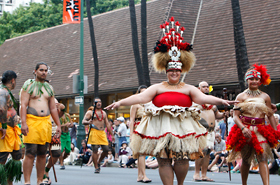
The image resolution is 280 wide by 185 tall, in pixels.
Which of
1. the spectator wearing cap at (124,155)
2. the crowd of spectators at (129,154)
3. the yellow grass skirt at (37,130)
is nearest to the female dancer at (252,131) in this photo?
the yellow grass skirt at (37,130)

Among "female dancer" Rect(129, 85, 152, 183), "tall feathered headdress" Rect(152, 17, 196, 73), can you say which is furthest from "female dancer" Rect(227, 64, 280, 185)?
"female dancer" Rect(129, 85, 152, 183)

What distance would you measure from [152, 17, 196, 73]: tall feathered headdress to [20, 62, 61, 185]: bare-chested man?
2391 millimetres

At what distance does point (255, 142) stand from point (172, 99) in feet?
6.65

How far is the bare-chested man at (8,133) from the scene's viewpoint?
792 centimetres

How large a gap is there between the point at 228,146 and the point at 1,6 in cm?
13153

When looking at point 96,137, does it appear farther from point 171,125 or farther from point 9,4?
point 9,4

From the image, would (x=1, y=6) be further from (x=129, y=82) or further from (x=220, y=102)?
(x=220, y=102)

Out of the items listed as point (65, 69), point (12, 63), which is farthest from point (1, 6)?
point (65, 69)

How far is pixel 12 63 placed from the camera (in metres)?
41.9

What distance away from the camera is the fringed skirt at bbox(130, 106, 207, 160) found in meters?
6.82

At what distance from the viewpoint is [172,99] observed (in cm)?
706

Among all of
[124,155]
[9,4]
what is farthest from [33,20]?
[9,4]

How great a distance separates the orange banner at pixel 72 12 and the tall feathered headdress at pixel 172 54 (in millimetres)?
18500

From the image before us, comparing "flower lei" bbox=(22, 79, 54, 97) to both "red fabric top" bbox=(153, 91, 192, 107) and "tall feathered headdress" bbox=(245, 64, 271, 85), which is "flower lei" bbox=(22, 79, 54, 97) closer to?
"red fabric top" bbox=(153, 91, 192, 107)
